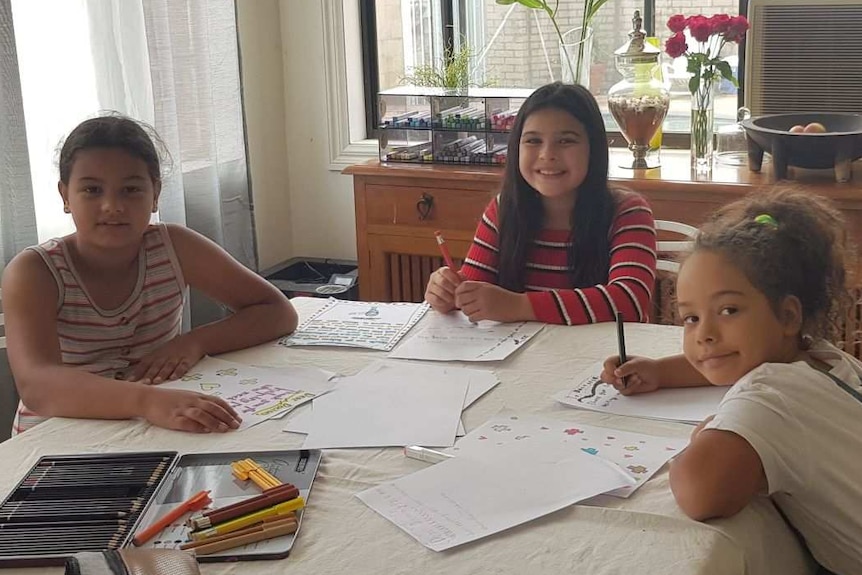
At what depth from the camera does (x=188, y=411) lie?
1387 mm

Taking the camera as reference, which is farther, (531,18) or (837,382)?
(531,18)

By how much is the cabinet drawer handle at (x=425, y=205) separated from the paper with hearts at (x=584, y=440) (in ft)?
5.23

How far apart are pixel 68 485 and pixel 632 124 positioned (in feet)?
6.33

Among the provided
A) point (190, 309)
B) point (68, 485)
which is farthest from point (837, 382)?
point (190, 309)

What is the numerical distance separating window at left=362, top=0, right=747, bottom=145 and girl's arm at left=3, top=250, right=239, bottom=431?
2.00 m

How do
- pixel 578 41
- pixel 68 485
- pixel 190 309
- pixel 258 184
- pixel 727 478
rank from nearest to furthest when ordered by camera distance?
1. pixel 727 478
2. pixel 68 485
3. pixel 190 309
4. pixel 578 41
5. pixel 258 184

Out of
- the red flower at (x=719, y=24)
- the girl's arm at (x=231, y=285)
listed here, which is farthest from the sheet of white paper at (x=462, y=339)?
the red flower at (x=719, y=24)

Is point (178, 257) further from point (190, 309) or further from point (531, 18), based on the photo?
point (531, 18)

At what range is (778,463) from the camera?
1.09 meters

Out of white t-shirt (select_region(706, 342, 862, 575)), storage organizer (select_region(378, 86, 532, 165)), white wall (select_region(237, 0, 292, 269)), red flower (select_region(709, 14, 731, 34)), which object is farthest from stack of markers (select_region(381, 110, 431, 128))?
white t-shirt (select_region(706, 342, 862, 575))

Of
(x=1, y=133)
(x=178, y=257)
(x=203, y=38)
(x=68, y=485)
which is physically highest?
(x=203, y=38)

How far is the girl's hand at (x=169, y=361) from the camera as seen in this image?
1.60 m

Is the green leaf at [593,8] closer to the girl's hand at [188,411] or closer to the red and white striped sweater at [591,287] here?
the red and white striped sweater at [591,287]

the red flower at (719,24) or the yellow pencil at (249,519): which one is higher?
the red flower at (719,24)
